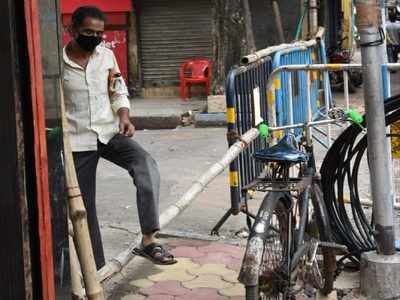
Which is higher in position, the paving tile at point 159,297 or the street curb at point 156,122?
the street curb at point 156,122

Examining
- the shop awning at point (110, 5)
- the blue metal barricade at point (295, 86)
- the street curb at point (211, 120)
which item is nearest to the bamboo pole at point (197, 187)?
the blue metal barricade at point (295, 86)

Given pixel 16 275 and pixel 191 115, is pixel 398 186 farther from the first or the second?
pixel 191 115

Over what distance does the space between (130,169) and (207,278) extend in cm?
93

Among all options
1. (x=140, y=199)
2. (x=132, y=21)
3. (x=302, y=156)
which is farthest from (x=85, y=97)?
(x=132, y=21)

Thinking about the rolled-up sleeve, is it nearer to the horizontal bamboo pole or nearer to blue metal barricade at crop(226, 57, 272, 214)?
blue metal barricade at crop(226, 57, 272, 214)

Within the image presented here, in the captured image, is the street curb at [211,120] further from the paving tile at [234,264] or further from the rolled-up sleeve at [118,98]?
the rolled-up sleeve at [118,98]

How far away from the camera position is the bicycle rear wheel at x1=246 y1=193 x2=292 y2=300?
369 centimetres

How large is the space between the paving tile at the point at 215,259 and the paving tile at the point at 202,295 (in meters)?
0.51

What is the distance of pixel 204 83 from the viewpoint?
1480cm

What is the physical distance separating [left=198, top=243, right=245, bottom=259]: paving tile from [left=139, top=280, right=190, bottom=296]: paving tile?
66 cm

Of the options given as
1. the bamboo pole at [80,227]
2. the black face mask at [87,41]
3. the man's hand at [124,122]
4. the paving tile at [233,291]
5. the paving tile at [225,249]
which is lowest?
the paving tile at [233,291]

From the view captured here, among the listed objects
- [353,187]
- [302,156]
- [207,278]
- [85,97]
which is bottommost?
[207,278]

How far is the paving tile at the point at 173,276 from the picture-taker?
4863 millimetres

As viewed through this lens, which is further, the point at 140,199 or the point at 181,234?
the point at 181,234
